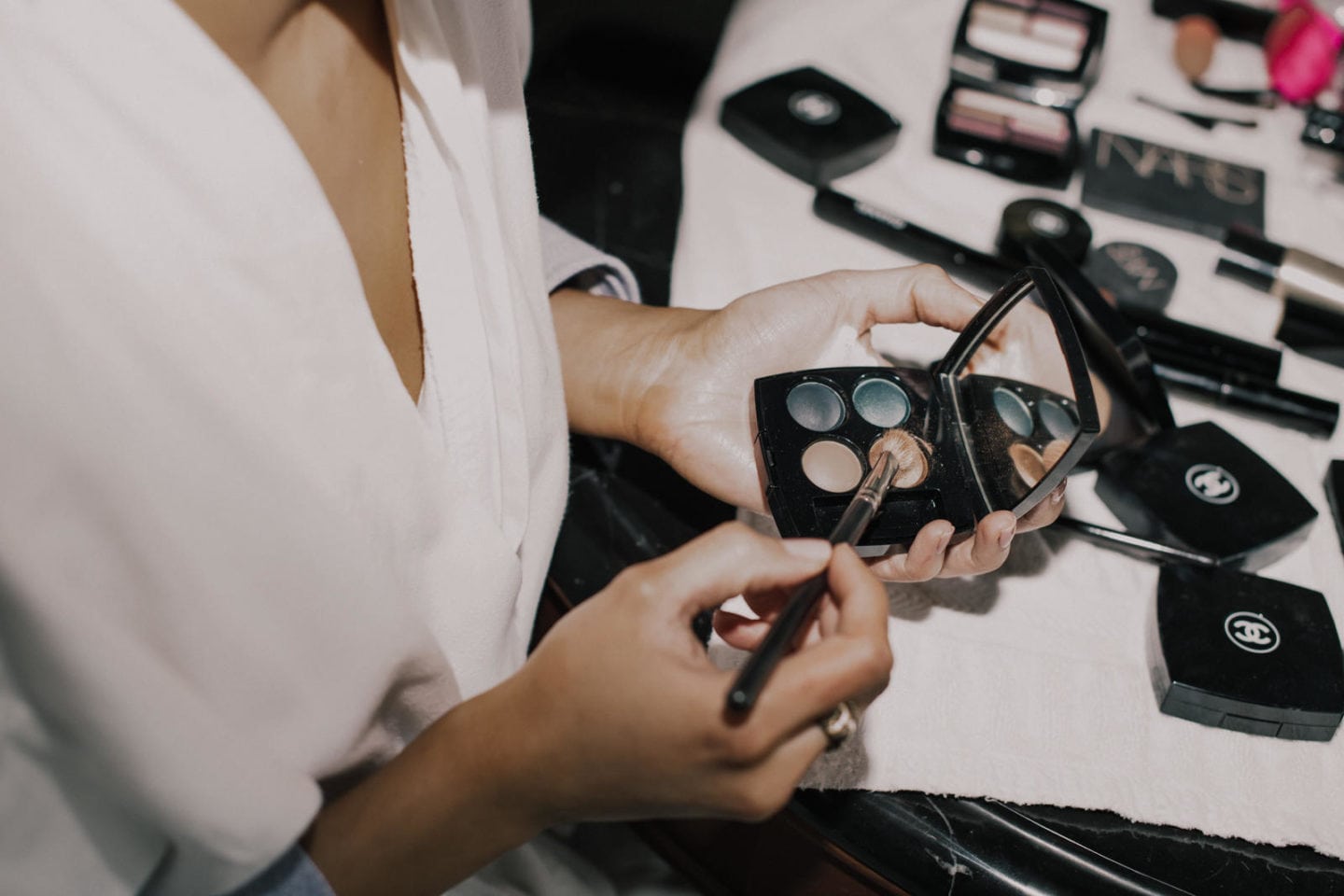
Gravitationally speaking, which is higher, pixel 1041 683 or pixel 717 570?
pixel 717 570

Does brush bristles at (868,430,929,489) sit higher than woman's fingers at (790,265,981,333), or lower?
lower

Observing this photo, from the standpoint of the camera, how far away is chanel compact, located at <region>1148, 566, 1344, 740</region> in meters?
0.42

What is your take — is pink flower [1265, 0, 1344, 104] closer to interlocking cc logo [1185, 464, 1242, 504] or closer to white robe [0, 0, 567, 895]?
interlocking cc logo [1185, 464, 1242, 504]

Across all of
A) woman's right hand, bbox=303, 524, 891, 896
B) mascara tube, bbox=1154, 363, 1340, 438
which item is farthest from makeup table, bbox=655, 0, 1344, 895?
woman's right hand, bbox=303, 524, 891, 896

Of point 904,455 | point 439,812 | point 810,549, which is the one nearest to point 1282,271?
point 904,455

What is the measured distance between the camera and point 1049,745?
42 cm

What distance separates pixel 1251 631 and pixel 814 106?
39 cm

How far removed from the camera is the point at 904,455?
0.44 m

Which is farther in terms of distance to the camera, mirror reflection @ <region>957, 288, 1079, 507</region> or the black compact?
the black compact

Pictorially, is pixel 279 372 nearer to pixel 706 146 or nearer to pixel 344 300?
pixel 344 300

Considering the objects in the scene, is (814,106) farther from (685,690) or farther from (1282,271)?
(685,690)

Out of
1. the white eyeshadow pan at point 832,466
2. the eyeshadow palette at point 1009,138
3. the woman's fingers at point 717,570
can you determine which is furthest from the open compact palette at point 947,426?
the eyeshadow palette at point 1009,138

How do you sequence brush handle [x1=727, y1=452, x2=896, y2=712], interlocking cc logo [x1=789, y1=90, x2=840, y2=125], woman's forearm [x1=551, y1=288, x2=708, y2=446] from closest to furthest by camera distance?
brush handle [x1=727, y1=452, x2=896, y2=712] < woman's forearm [x1=551, y1=288, x2=708, y2=446] < interlocking cc logo [x1=789, y1=90, x2=840, y2=125]

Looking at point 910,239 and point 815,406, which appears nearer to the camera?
point 815,406
